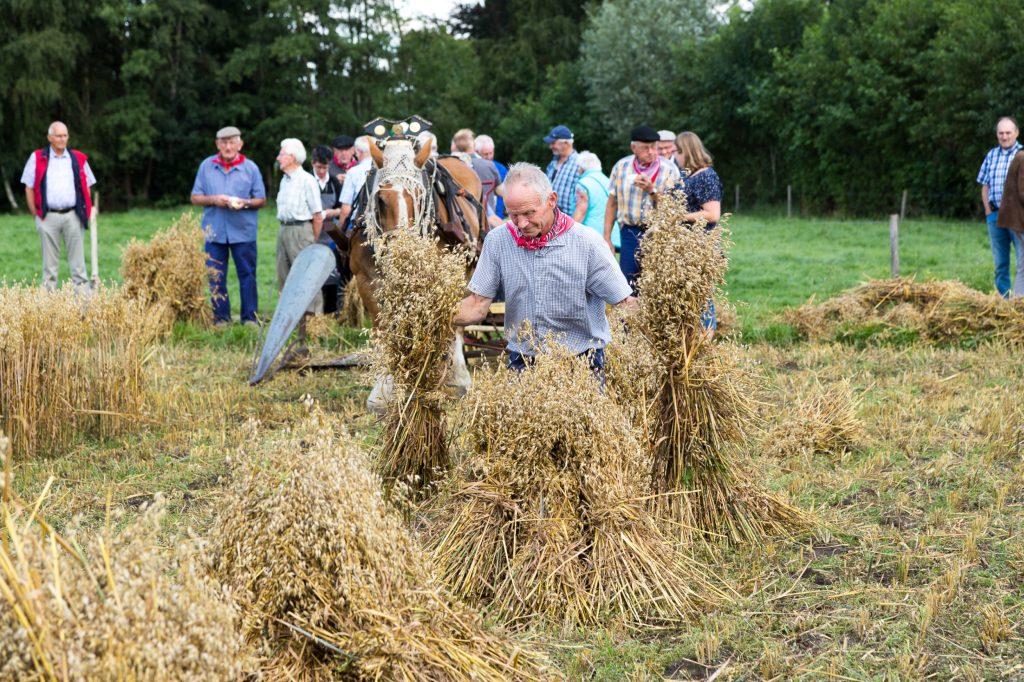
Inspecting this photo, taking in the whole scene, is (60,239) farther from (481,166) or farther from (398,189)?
(398,189)

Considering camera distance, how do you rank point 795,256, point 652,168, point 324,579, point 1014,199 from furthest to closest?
point 795,256
point 1014,199
point 652,168
point 324,579

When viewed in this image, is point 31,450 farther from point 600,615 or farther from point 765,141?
point 765,141

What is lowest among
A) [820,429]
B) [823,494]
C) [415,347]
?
[823,494]

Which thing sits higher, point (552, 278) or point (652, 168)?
point (652, 168)

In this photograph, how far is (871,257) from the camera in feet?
57.2

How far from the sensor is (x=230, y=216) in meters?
12.0

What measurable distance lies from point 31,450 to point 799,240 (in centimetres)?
1750

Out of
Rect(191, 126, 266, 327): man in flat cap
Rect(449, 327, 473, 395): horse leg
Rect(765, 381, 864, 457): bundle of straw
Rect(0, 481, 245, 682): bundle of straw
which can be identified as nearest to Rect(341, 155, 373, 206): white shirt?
Rect(191, 126, 266, 327): man in flat cap

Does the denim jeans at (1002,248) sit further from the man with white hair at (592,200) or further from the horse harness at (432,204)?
the horse harness at (432,204)

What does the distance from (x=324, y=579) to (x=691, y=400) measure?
7.56 feet

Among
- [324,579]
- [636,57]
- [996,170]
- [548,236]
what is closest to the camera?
[324,579]

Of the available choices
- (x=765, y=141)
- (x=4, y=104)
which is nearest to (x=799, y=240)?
(x=765, y=141)

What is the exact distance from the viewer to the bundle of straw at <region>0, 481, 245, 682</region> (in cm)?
230

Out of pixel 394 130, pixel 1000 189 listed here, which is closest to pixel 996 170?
pixel 1000 189
